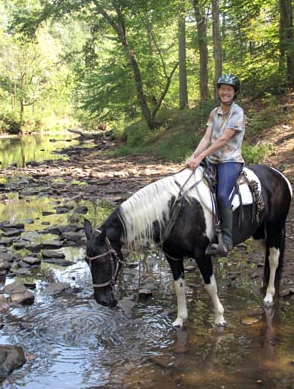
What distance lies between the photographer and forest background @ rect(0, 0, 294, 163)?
1762cm

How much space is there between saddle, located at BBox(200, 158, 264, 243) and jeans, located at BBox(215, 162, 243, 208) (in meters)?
0.06

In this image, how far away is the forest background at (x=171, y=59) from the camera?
17.6m

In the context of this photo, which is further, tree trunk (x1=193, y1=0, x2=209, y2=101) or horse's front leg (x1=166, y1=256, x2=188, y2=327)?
tree trunk (x1=193, y1=0, x2=209, y2=101)

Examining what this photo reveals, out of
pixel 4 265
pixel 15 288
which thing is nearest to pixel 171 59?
pixel 4 265

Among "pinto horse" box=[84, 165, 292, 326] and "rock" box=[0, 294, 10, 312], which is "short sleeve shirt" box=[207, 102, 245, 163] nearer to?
"pinto horse" box=[84, 165, 292, 326]

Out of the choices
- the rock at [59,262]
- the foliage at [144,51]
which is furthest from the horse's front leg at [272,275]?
the foliage at [144,51]

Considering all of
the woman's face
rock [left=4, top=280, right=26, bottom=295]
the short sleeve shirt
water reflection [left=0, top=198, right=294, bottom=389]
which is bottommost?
water reflection [left=0, top=198, right=294, bottom=389]

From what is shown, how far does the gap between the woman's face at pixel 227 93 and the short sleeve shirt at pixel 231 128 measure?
3.9 inches

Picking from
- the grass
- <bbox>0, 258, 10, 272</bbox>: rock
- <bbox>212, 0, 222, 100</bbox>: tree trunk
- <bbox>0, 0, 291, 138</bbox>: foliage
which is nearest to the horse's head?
<bbox>0, 258, 10, 272</bbox>: rock

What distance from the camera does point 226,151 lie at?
5211 millimetres

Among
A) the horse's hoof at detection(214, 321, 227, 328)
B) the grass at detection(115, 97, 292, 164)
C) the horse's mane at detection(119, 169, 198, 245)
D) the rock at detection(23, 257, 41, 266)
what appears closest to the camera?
the horse's mane at detection(119, 169, 198, 245)

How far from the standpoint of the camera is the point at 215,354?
4695 millimetres

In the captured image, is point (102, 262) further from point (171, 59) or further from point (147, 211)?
point (171, 59)

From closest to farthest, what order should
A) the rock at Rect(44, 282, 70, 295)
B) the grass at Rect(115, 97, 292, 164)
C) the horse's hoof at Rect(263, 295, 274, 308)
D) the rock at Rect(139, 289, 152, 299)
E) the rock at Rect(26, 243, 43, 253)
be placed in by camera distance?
the horse's hoof at Rect(263, 295, 274, 308)
the rock at Rect(139, 289, 152, 299)
the rock at Rect(44, 282, 70, 295)
the rock at Rect(26, 243, 43, 253)
the grass at Rect(115, 97, 292, 164)
